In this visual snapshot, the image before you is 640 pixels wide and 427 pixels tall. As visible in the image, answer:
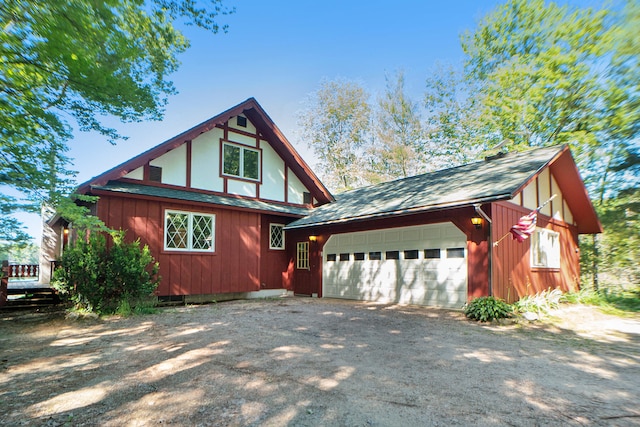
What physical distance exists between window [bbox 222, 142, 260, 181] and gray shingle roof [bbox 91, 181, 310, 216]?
0.89m

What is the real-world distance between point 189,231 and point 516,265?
28.5ft

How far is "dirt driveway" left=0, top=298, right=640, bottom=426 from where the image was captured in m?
2.91

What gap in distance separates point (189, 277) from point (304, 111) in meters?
20.3

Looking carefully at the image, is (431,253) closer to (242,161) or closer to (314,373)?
(314,373)

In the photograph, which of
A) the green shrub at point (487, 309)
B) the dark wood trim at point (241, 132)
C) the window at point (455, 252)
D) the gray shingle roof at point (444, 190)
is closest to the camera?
the green shrub at point (487, 309)

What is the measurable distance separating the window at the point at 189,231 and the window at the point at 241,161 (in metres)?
1.91

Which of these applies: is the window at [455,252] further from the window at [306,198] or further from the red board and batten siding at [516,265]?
the window at [306,198]

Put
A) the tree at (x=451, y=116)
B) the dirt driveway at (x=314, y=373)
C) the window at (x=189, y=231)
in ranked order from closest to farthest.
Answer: the dirt driveway at (x=314, y=373)
the window at (x=189, y=231)
the tree at (x=451, y=116)

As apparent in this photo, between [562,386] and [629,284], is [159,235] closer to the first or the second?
[562,386]

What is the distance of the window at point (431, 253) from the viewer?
9.13 m

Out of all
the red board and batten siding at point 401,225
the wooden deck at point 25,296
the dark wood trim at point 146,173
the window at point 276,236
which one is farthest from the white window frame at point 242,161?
the wooden deck at point 25,296

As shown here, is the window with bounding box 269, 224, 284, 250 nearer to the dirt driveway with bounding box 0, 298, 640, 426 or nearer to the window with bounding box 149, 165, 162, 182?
the window with bounding box 149, 165, 162, 182

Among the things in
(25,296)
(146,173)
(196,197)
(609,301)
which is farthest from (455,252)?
(25,296)

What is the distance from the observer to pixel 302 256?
41.6ft
